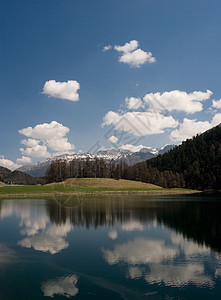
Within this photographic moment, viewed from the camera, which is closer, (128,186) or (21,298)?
(21,298)

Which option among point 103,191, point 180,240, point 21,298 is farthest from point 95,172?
point 21,298

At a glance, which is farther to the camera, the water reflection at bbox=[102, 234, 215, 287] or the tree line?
the tree line

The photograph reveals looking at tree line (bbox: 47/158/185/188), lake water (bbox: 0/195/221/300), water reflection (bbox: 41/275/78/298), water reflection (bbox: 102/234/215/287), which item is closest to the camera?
water reflection (bbox: 41/275/78/298)

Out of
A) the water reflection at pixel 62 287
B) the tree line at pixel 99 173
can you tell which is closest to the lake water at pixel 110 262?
the water reflection at pixel 62 287

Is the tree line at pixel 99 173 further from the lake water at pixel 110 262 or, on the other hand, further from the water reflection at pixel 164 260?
the water reflection at pixel 164 260

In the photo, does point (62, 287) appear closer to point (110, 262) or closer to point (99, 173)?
point (110, 262)

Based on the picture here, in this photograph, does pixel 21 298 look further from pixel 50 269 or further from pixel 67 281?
pixel 50 269

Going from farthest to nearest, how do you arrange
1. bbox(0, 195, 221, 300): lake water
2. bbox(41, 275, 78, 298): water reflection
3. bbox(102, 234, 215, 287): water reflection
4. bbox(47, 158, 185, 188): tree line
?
bbox(47, 158, 185, 188): tree line < bbox(102, 234, 215, 287): water reflection < bbox(0, 195, 221, 300): lake water < bbox(41, 275, 78, 298): water reflection

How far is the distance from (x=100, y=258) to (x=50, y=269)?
4.14 metres

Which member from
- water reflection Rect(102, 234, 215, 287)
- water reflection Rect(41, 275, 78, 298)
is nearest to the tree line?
water reflection Rect(102, 234, 215, 287)

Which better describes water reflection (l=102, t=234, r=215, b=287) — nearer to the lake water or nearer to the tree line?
the lake water

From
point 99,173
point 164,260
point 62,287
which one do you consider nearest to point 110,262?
point 164,260

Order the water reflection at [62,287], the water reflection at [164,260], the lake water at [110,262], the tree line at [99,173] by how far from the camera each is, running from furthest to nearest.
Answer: the tree line at [99,173]
the water reflection at [164,260]
the lake water at [110,262]
the water reflection at [62,287]

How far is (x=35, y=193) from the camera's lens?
322ft
